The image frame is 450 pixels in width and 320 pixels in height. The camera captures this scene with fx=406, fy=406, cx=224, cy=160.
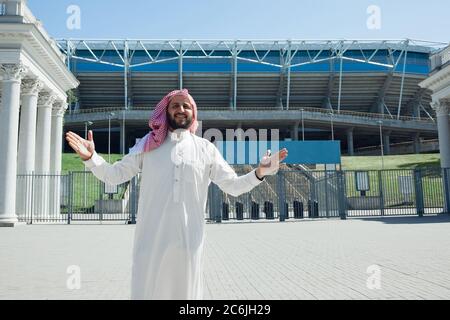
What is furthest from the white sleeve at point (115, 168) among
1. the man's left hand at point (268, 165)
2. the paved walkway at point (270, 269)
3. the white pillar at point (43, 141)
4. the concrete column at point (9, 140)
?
the white pillar at point (43, 141)

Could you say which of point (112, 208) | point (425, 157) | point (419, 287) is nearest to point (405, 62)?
point (425, 157)

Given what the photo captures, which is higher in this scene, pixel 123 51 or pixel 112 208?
pixel 123 51

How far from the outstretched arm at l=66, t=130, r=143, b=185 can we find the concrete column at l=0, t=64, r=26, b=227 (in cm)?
1619

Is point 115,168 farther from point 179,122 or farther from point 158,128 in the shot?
point 179,122

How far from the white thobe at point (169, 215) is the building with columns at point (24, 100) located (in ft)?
54.2

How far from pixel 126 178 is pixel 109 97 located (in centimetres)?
6403

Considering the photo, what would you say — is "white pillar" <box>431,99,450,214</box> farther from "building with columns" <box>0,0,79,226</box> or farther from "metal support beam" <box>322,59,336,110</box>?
"metal support beam" <box>322,59,336,110</box>

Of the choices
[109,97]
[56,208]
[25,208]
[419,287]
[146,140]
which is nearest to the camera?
[146,140]

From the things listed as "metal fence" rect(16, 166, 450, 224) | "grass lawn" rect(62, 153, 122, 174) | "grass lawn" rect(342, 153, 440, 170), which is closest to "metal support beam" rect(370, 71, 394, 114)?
"grass lawn" rect(342, 153, 440, 170)

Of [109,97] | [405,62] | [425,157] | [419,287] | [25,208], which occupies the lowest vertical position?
[419,287]

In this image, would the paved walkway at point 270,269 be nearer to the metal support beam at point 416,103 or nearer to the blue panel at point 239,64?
the blue panel at point 239,64

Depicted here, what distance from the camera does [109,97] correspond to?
211 feet

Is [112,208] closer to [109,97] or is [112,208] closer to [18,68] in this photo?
[18,68]

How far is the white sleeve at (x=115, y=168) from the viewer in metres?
3.36
